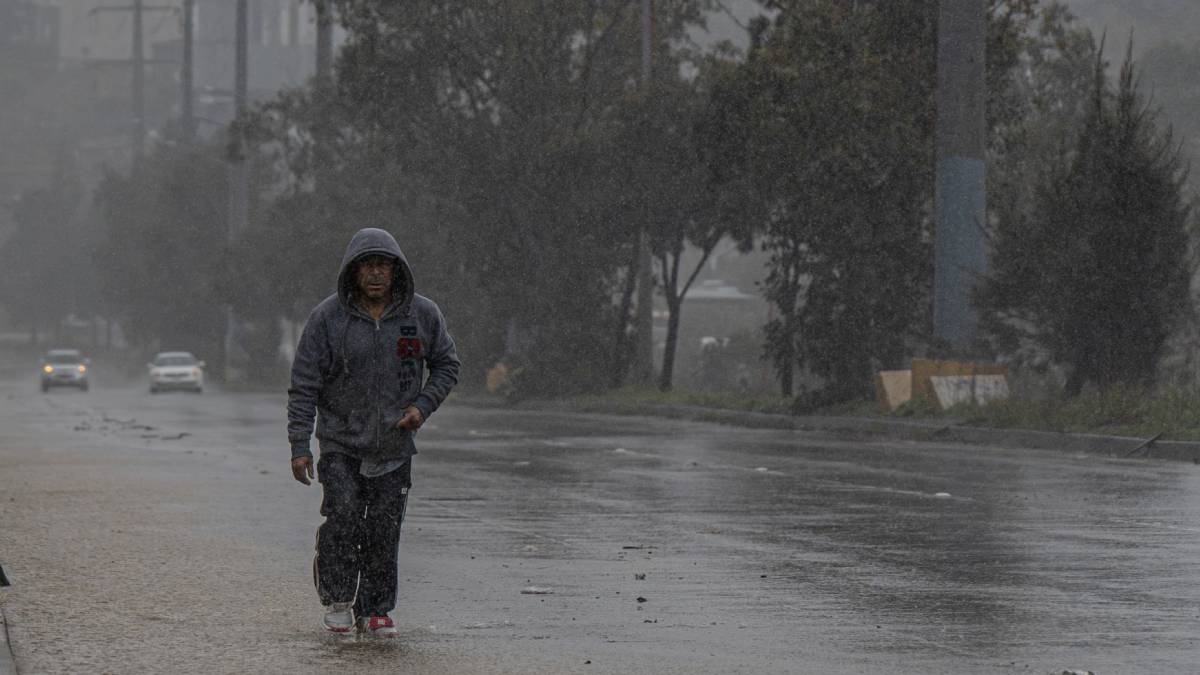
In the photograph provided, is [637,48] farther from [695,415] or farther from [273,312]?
[273,312]

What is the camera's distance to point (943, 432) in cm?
2717

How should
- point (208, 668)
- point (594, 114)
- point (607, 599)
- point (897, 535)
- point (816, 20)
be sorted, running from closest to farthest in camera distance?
1. point (208, 668)
2. point (607, 599)
3. point (897, 535)
4. point (816, 20)
5. point (594, 114)

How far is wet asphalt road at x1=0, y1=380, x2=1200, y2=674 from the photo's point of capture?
348 inches

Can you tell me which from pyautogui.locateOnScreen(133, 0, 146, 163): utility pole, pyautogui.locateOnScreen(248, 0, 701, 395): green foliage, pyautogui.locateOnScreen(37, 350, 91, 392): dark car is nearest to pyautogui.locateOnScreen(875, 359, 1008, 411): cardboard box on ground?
pyautogui.locateOnScreen(248, 0, 701, 395): green foliage

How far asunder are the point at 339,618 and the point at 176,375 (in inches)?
2283

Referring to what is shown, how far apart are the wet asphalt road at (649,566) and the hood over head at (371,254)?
142 centimetres

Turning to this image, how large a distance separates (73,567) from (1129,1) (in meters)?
64.4

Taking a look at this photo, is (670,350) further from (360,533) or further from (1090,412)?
(360,533)

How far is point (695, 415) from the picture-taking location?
35625 mm

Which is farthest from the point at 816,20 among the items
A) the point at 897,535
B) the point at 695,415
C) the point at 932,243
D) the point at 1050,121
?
the point at 897,535

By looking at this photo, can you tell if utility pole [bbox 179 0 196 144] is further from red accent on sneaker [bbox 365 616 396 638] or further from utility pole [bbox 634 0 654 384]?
red accent on sneaker [bbox 365 616 396 638]

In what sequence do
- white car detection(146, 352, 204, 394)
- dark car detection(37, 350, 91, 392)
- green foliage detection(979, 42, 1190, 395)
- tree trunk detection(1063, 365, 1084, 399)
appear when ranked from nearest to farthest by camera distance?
green foliage detection(979, 42, 1190, 395) → tree trunk detection(1063, 365, 1084, 399) → white car detection(146, 352, 204, 394) → dark car detection(37, 350, 91, 392)

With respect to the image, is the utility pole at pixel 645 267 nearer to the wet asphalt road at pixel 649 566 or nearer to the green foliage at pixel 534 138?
the green foliage at pixel 534 138

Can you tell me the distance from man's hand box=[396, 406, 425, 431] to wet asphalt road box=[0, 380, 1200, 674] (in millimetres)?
888
